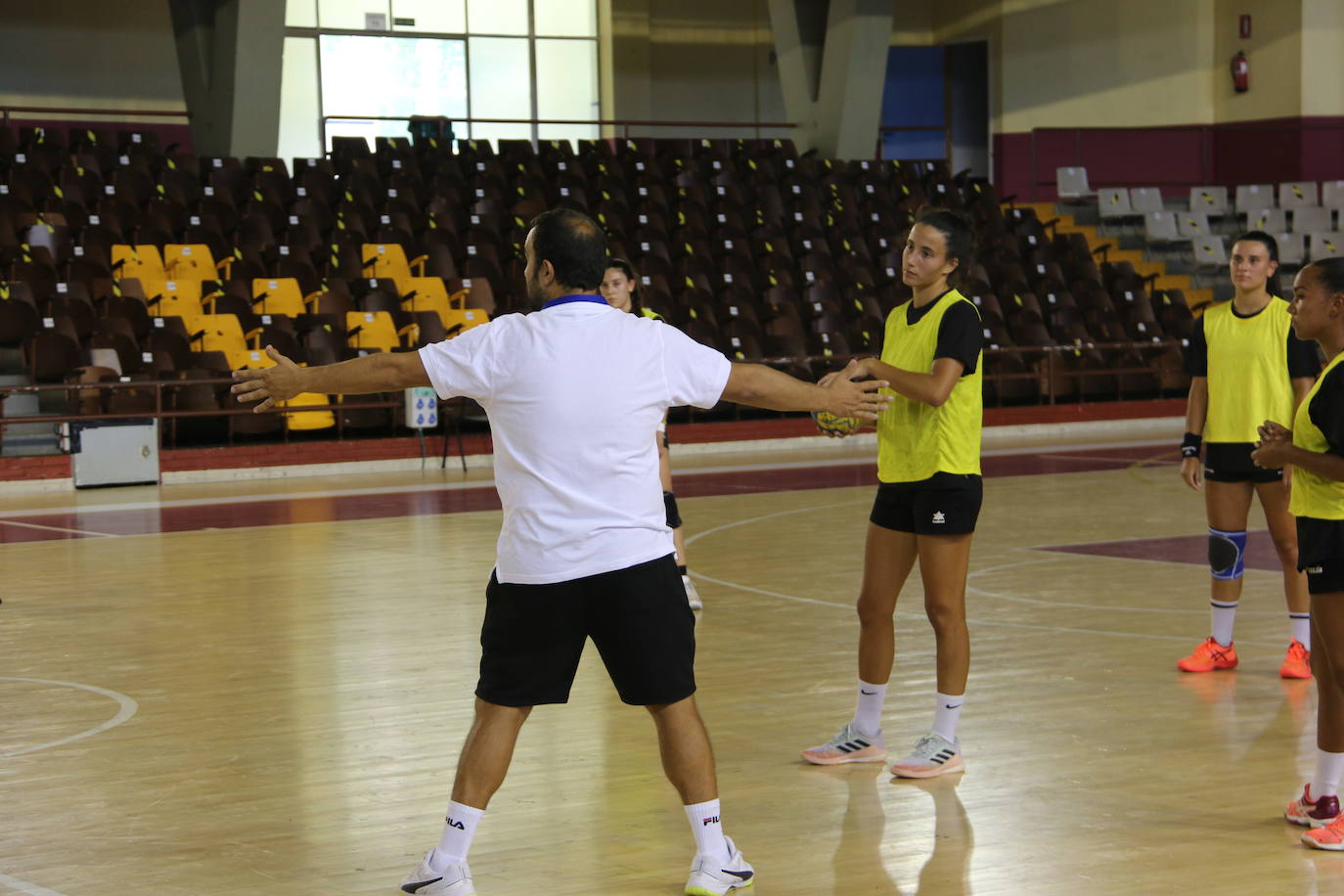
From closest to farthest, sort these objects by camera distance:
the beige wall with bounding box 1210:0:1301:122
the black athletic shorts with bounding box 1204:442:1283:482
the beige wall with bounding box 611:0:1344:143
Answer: the black athletic shorts with bounding box 1204:442:1283:482, the beige wall with bounding box 1210:0:1301:122, the beige wall with bounding box 611:0:1344:143

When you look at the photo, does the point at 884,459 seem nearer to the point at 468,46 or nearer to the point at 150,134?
the point at 150,134

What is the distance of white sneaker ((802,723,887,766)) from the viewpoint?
561cm

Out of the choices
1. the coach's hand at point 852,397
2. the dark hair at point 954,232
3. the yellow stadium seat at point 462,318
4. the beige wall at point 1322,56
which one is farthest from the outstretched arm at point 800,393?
the beige wall at point 1322,56

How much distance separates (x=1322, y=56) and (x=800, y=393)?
26.6 meters

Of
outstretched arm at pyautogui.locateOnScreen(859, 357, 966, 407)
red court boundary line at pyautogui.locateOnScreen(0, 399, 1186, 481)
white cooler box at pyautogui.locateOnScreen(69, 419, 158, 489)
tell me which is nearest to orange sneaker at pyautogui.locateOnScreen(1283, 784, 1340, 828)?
outstretched arm at pyautogui.locateOnScreen(859, 357, 966, 407)

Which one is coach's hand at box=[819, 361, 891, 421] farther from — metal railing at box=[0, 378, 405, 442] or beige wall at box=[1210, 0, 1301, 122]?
beige wall at box=[1210, 0, 1301, 122]

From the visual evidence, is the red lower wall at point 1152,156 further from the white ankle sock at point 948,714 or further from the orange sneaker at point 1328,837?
the orange sneaker at point 1328,837

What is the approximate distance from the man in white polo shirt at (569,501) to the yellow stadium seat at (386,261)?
16.2m

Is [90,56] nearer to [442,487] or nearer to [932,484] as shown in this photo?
[442,487]

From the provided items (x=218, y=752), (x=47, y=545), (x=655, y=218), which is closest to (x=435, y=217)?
(x=655, y=218)

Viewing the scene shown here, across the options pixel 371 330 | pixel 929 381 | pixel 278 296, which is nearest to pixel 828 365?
pixel 371 330

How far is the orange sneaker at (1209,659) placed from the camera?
23.1ft

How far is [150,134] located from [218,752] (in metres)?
17.7

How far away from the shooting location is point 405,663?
24.7 ft
